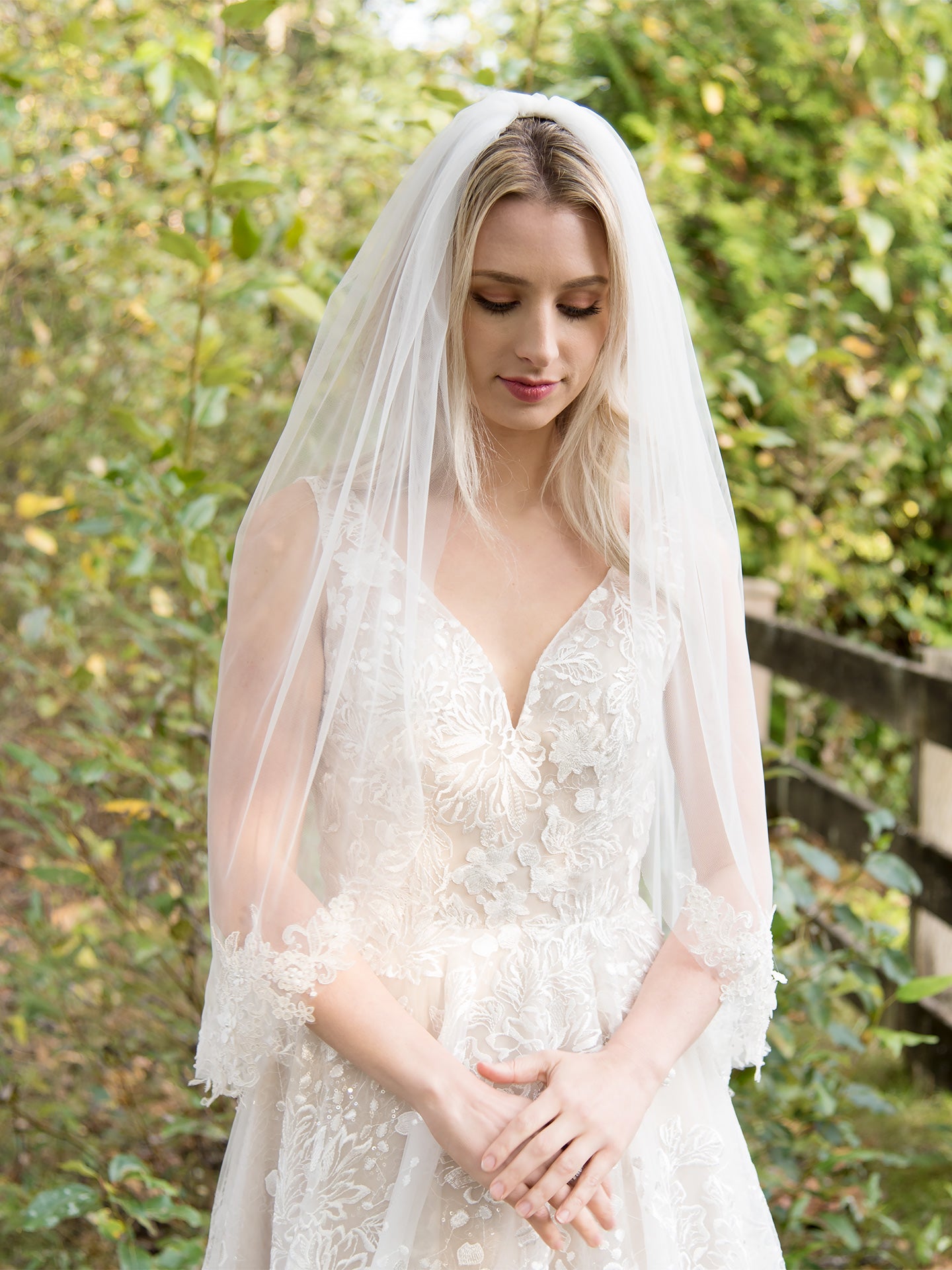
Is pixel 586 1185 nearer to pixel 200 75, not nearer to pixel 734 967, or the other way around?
pixel 734 967

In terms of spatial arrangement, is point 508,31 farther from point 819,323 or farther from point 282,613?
point 282,613

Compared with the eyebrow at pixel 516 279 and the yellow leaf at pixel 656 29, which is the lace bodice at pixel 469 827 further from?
the yellow leaf at pixel 656 29

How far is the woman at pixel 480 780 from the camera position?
4.56 feet

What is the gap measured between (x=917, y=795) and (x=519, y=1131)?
2.31 m

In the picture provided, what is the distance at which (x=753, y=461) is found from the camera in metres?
4.65

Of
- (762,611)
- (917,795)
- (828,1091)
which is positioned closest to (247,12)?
(828,1091)

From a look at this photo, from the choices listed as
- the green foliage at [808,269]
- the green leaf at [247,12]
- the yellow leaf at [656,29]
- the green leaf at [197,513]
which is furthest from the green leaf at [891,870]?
the yellow leaf at [656,29]

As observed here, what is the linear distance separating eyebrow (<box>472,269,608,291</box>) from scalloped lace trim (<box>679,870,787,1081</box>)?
0.79m

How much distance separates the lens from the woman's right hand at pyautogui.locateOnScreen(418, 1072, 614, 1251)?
4.31ft

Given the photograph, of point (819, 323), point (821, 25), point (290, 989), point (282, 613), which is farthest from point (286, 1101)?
point (821, 25)

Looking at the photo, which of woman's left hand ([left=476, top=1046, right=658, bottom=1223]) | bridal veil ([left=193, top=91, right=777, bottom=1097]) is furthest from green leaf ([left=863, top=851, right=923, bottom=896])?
woman's left hand ([left=476, top=1046, right=658, bottom=1223])

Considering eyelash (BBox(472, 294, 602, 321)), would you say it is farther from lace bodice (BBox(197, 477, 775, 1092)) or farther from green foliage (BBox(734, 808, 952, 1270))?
green foliage (BBox(734, 808, 952, 1270))

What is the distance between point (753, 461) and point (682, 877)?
10.5ft

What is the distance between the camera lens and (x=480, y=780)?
146 centimetres
